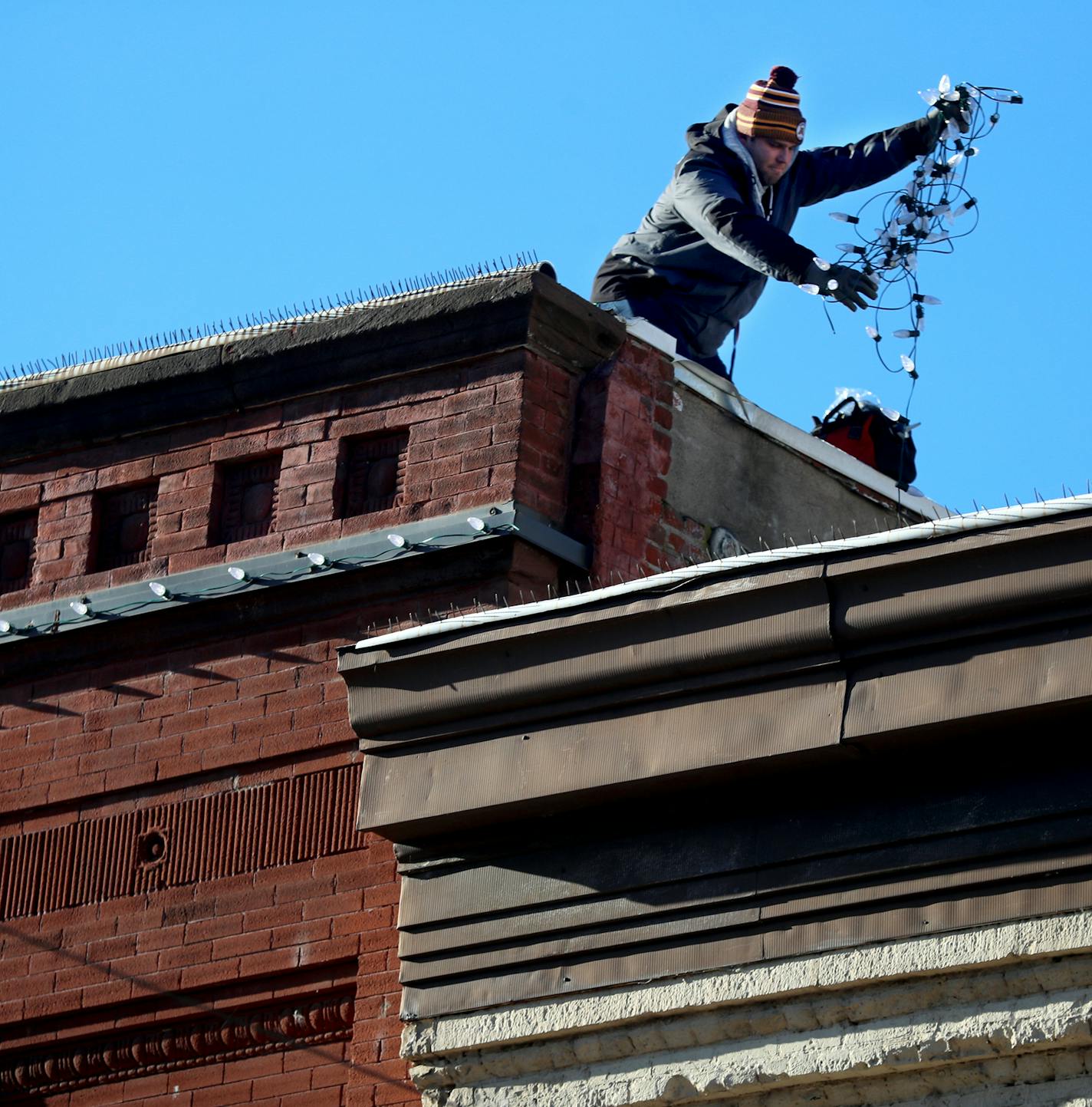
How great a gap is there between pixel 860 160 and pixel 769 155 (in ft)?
2.11

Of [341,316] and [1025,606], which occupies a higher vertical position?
[341,316]

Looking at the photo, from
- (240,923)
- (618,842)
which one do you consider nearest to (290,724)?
(240,923)

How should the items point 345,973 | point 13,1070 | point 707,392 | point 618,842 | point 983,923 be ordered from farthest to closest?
point 707,392, point 13,1070, point 345,973, point 618,842, point 983,923

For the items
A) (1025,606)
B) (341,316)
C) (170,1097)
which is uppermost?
(341,316)

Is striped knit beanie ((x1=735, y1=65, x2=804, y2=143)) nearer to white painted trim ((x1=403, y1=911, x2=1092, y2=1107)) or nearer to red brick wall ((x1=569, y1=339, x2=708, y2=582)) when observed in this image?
red brick wall ((x1=569, y1=339, x2=708, y2=582))

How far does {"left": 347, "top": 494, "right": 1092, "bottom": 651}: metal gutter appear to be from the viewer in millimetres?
7746

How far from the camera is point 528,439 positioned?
10.2 metres

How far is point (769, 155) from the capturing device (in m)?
12.4

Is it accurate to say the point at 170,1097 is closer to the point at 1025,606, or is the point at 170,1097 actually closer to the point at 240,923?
the point at 240,923

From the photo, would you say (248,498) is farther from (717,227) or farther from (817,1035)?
(817,1035)

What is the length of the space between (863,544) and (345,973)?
2.89 meters

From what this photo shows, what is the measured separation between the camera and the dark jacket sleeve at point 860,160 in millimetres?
12719

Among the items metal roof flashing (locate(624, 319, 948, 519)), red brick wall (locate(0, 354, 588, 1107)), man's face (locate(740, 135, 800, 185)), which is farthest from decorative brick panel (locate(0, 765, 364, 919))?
man's face (locate(740, 135, 800, 185))

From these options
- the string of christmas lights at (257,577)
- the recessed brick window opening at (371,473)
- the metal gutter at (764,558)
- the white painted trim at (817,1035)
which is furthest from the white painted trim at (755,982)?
the recessed brick window opening at (371,473)
